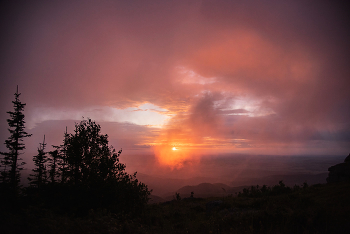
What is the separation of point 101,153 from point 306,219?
20010 mm

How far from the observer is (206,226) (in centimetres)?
1034

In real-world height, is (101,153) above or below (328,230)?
above

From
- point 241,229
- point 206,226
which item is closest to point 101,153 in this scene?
point 206,226

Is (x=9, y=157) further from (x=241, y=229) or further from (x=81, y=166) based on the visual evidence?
(x=241, y=229)

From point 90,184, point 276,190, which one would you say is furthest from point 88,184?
point 276,190

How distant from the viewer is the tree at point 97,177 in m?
14.1

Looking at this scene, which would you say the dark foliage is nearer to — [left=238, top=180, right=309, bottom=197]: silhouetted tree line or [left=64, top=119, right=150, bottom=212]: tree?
[left=64, top=119, right=150, bottom=212]: tree

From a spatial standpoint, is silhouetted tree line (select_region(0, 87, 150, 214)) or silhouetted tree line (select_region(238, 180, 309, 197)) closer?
silhouetted tree line (select_region(0, 87, 150, 214))

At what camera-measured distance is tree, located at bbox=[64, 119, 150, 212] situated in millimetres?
14117

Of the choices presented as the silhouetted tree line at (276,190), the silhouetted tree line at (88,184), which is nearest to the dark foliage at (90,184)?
the silhouetted tree line at (88,184)

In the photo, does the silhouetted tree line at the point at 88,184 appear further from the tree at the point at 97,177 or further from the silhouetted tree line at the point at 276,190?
the silhouetted tree line at the point at 276,190

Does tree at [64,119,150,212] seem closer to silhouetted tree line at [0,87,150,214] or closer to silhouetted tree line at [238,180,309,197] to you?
silhouetted tree line at [0,87,150,214]

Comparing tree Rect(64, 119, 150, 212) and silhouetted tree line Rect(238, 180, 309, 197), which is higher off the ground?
tree Rect(64, 119, 150, 212)

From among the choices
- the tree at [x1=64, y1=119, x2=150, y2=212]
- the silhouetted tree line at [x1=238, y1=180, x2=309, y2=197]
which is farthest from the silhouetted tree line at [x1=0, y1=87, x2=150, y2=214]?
the silhouetted tree line at [x1=238, y1=180, x2=309, y2=197]
